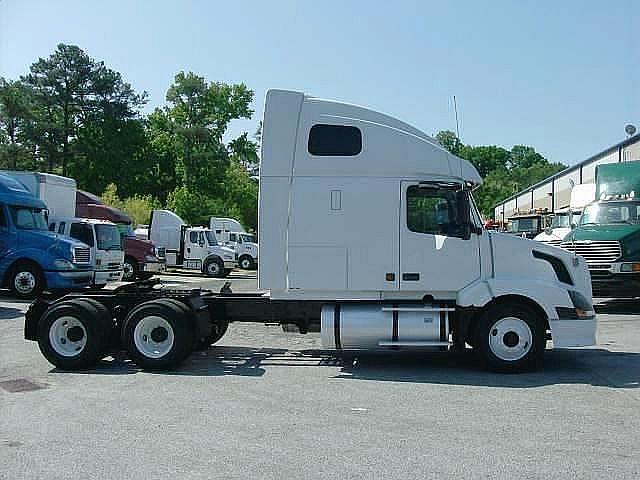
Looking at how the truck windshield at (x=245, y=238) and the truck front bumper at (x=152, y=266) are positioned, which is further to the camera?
the truck windshield at (x=245, y=238)

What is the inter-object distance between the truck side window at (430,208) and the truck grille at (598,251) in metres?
8.41

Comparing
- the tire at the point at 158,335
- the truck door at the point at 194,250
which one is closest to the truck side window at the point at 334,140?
the tire at the point at 158,335

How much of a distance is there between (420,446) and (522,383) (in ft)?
10.8

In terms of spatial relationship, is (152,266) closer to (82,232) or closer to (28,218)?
(82,232)

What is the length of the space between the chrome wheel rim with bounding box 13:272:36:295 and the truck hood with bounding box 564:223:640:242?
1438 cm

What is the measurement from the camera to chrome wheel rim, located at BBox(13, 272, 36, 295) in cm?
1942

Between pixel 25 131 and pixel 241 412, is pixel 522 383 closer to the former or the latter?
pixel 241 412

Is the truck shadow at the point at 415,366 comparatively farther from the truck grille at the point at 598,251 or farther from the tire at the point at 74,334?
the truck grille at the point at 598,251

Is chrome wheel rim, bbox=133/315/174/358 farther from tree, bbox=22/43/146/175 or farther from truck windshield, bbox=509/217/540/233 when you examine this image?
tree, bbox=22/43/146/175

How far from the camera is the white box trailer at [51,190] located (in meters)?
22.3

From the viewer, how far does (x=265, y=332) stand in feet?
46.1

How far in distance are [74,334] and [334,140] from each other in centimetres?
471

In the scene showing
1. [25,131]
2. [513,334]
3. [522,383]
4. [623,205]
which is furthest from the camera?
[25,131]

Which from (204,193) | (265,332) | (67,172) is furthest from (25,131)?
(265,332)
